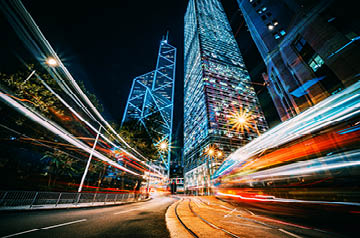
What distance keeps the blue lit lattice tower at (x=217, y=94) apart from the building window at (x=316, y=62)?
83.4 ft

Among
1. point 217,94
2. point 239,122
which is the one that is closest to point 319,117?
point 239,122

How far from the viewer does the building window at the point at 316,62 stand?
15956mm

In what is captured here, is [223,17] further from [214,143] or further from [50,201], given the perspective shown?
[50,201]

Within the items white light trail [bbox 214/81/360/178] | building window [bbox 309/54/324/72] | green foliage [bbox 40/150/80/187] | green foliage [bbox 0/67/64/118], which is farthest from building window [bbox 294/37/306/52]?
green foliage [bbox 40/150/80/187]

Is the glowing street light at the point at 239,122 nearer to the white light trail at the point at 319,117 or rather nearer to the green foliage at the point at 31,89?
the white light trail at the point at 319,117

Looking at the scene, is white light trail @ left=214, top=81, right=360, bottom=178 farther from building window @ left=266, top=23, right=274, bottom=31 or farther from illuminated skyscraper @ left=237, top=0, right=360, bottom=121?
building window @ left=266, top=23, right=274, bottom=31

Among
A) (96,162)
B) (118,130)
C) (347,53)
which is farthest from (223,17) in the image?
(96,162)

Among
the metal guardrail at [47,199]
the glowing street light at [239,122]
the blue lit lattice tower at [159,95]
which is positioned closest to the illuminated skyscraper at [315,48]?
the metal guardrail at [47,199]

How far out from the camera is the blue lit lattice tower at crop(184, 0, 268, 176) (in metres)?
49.8

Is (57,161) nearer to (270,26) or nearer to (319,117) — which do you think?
(319,117)

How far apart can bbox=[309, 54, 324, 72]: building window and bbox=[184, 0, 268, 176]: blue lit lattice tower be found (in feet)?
83.4

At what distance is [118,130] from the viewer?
22406 mm

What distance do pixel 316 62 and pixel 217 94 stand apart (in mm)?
41251

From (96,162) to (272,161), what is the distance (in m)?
21.5
